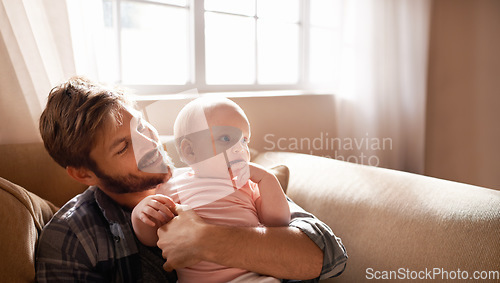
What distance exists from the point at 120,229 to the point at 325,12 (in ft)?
6.19

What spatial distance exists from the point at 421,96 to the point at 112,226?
1.99 meters

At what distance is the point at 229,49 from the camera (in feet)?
7.59

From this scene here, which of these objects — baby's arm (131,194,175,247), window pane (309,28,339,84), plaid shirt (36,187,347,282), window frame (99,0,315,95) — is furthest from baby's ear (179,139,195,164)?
window pane (309,28,339,84)

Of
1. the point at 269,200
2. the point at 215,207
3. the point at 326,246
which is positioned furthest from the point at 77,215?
the point at 326,246

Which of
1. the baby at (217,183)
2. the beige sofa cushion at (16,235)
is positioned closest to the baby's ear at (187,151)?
the baby at (217,183)

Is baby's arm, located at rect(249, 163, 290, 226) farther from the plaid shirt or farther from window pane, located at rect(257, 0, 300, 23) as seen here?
window pane, located at rect(257, 0, 300, 23)

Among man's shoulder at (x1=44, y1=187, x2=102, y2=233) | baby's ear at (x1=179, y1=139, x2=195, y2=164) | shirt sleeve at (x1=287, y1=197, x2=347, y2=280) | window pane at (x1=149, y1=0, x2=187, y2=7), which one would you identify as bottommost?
shirt sleeve at (x1=287, y1=197, x2=347, y2=280)

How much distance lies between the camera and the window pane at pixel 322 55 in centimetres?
250

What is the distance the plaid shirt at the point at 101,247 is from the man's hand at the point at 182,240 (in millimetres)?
102

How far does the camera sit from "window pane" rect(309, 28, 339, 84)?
8.20 ft

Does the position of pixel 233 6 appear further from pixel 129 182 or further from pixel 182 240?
pixel 182 240

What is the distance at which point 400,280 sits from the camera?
116 centimetres

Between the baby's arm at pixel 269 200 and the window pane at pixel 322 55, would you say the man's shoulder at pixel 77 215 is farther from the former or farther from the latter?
the window pane at pixel 322 55

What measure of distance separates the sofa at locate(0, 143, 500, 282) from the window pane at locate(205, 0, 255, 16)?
1.13 metres
